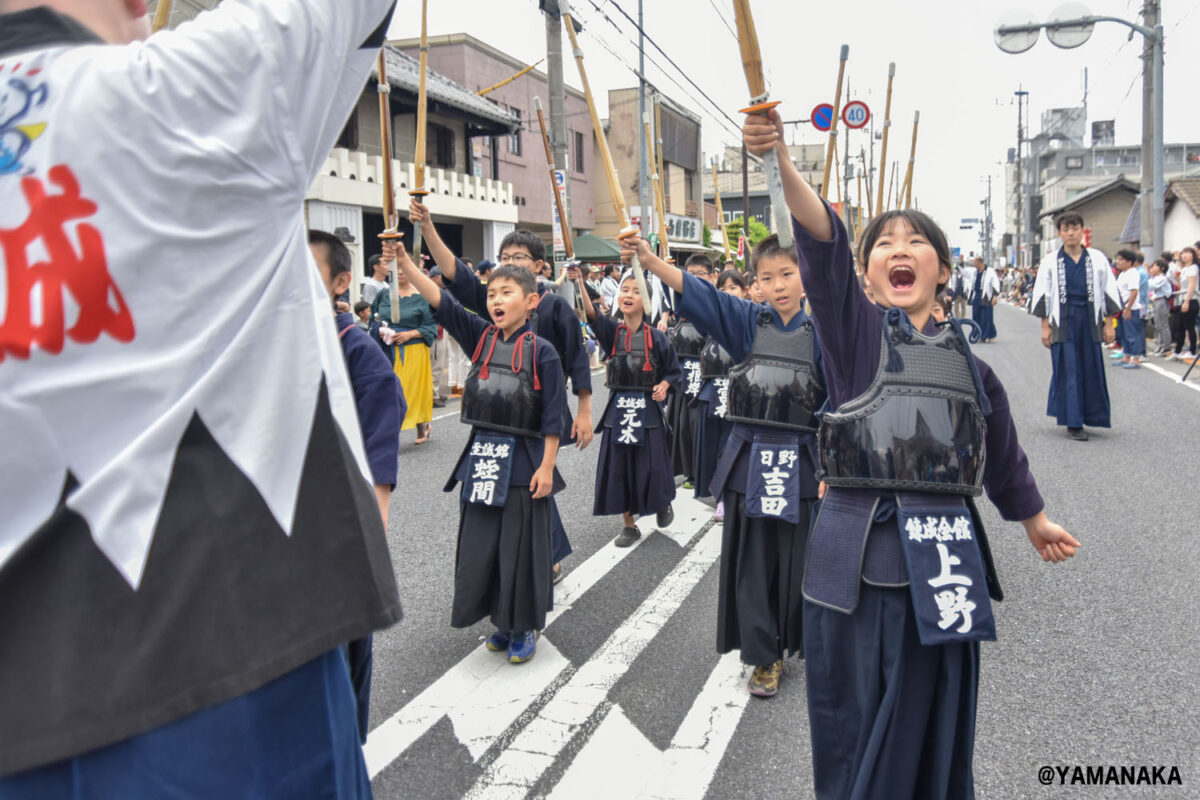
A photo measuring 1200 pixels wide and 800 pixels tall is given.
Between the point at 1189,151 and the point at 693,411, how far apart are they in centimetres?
7317

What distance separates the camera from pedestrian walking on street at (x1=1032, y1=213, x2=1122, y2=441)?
8.52m

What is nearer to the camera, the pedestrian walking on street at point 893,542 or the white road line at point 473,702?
the pedestrian walking on street at point 893,542

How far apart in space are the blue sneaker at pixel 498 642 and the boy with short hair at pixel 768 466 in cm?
96

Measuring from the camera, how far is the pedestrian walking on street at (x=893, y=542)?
219 cm

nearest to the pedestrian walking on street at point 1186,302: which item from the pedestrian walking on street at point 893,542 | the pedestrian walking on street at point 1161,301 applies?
the pedestrian walking on street at point 1161,301

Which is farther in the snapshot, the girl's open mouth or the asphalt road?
Result: the asphalt road

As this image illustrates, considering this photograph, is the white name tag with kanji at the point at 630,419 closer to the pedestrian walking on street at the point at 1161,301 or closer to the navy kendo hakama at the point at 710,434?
the navy kendo hakama at the point at 710,434

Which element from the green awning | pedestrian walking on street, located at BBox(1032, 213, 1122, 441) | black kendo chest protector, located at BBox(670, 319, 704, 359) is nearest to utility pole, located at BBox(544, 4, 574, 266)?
black kendo chest protector, located at BBox(670, 319, 704, 359)

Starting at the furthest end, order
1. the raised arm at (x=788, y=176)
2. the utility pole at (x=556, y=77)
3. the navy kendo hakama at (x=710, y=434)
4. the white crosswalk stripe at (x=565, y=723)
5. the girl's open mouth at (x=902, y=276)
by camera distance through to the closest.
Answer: the utility pole at (x=556, y=77)
the navy kendo hakama at (x=710, y=434)
the white crosswalk stripe at (x=565, y=723)
the girl's open mouth at (x=902, y=276)
the raised arm at (x=788, y=176)

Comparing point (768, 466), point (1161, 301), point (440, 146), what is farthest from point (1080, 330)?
point (440, 146)

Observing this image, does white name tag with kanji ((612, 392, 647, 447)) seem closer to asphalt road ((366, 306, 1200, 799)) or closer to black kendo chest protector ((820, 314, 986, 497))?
asphalt road ((366, 306, 1200, 799))

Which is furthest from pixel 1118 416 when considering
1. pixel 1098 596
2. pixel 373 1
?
pixel 373 1

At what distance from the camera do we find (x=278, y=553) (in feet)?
3.95

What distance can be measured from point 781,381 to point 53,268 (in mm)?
3048
